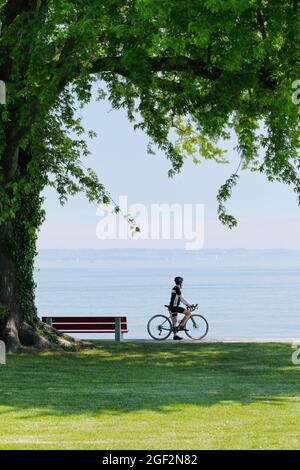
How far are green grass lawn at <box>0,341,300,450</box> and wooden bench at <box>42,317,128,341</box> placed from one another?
3.96 metres

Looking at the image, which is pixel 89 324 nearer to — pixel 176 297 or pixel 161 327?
pixel 161 327

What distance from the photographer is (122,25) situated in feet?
67.4

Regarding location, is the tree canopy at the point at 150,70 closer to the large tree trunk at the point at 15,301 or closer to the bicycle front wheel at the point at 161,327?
the large tree trunk at the point at 15,301

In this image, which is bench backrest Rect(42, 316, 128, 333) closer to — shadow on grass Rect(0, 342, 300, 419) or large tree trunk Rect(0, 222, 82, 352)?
shadow on grass Rect(0, 342, 300, 419)

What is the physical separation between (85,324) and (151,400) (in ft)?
46.0

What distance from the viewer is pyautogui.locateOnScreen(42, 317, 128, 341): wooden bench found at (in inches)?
1225

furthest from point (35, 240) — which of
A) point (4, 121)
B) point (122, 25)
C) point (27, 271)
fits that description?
point (122, 25)

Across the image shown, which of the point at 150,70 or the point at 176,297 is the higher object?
the point at 150,70

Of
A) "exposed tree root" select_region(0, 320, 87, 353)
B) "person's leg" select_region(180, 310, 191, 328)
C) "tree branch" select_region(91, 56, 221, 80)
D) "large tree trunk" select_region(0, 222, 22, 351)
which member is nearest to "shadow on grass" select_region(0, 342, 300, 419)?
"exposed tree root" select_region(0, 320, 87, 353)

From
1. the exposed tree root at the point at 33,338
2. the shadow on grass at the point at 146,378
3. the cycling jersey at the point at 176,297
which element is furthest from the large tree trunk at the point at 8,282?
the cycling jersey at the point at 176,297

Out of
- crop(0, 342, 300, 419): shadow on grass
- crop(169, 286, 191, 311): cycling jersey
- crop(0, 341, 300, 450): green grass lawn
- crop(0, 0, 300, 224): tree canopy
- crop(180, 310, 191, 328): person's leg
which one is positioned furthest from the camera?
crop(180, 310, 191, 328): person's leg

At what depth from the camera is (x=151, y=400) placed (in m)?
17.3

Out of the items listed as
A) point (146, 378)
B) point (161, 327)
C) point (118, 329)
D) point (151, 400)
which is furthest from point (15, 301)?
point (151, 400)
